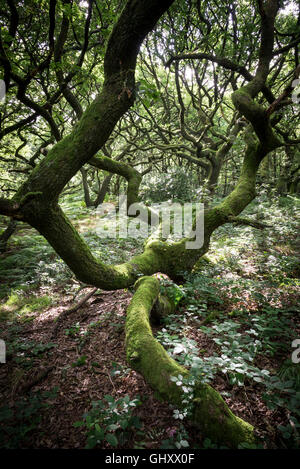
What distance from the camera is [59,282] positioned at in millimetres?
5488

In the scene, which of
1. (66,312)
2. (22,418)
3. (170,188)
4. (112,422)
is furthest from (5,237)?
(170,188)

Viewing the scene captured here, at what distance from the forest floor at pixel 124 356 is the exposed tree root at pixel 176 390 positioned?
5.1 inches

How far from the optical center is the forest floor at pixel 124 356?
1911mm

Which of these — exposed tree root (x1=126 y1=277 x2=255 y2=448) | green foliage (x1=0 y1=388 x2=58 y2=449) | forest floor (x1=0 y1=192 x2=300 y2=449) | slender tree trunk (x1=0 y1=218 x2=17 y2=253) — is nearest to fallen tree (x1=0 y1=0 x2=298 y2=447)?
exposed tree root (x1=126 y1=277 x2=255 y2=448)

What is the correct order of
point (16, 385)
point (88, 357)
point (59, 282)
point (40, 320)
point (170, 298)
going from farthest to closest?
1. point (59, 282)
2. point (40, 320)
3. point (170, 298)
4. point (88, 357)
5. point (16, 385)

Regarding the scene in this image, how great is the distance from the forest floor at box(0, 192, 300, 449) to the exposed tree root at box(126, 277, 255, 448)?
5.1 inches

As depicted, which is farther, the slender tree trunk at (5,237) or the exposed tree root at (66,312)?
the slender tree trunk at (5,237)

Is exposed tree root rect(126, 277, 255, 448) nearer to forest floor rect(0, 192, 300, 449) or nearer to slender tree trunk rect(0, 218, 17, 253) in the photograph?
forest floor rect(0, 192, 300, 449)

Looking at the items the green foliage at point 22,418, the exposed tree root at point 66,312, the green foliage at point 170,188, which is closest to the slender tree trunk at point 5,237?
the exposed tree root at point 66,312

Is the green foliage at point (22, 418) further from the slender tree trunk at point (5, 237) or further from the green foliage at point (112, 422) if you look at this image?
the slender tree trunk at point (5, 237)

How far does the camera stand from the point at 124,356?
9.41 ft

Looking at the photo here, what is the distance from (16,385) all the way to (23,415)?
0.50 metres

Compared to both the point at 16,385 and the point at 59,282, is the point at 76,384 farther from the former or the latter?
the point at 59,282

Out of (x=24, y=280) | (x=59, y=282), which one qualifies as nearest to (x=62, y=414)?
(x=59, y=282)
